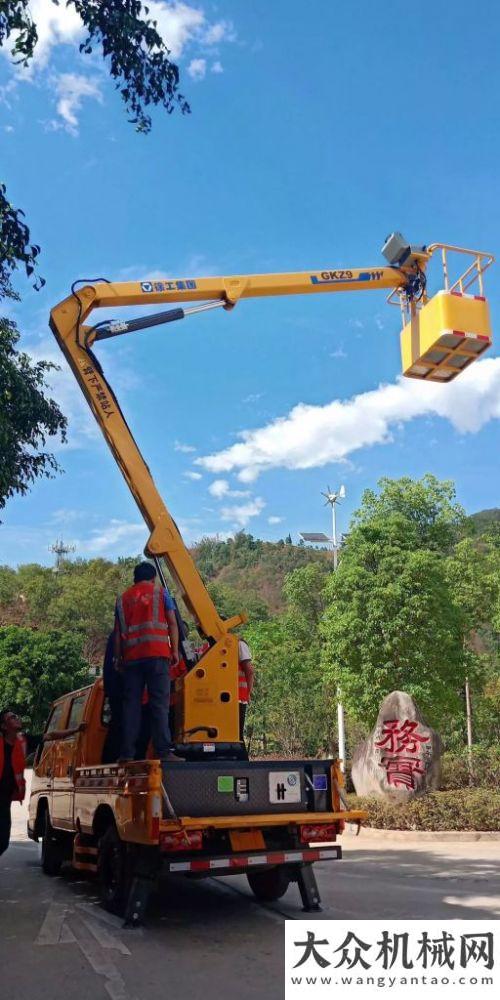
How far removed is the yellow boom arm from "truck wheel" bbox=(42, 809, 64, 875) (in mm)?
2709

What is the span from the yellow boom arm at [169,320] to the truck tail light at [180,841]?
146 centimetres

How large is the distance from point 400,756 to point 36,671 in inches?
803

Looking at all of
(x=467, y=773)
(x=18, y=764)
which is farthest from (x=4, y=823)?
(x=467, y=773)

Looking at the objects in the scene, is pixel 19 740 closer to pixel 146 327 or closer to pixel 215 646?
pixel 215 646

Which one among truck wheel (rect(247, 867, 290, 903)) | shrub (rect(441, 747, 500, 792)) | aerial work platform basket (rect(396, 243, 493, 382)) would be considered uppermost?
aerial work platform basket (rect(396, 243, 493, 382))

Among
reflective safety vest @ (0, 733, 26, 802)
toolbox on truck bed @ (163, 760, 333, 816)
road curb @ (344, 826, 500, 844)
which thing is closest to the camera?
toolbox on truck bed @ (163, 760, 333, 816)

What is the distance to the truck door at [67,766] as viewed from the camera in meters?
7.97

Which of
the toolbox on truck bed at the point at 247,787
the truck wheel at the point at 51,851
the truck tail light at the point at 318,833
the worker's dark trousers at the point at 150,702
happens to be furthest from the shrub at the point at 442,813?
the worker's dark trousers at the point at 150,702

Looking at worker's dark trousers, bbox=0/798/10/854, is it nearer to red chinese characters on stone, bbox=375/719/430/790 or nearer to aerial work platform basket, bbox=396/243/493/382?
aerial work platform basket, bbox=396/243/493/382

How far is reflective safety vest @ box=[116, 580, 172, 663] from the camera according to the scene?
22.6ft

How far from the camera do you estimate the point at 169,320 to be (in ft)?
29.7

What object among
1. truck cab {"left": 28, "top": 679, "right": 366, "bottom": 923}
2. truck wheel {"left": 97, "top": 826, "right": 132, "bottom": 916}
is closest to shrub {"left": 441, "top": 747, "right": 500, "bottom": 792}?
truck cab {"left": 28, "top": 679, "right": 366, "bottom": 923}

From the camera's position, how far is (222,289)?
30.2 ft

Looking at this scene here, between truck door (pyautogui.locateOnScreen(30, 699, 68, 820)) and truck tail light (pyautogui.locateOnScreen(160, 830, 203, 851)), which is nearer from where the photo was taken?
truck tail light (pyautogui.locateOnScreen(160, 830, 203, 851))
